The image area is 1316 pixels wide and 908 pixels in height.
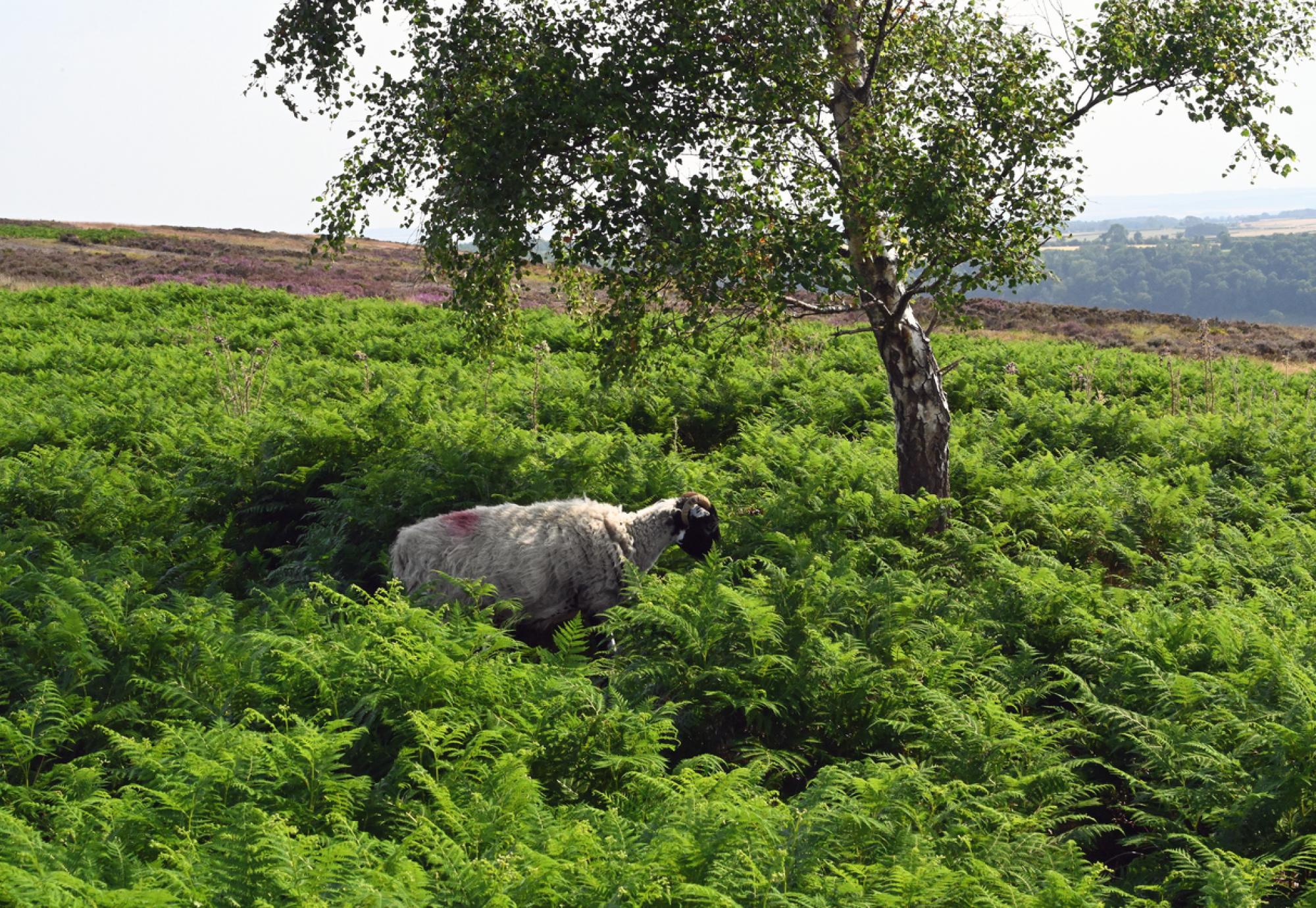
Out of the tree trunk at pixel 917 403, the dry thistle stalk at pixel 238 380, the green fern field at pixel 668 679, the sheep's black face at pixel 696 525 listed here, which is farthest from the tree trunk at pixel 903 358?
the dry thistle stalk at pixel 238 380

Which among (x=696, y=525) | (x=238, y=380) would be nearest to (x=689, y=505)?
(x=696, y=525)

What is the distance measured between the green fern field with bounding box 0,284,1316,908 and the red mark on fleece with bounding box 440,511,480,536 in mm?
913

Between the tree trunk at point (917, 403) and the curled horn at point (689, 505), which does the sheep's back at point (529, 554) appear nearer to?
the curled horn at point (689, 505)

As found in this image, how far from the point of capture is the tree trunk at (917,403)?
39.6 feet

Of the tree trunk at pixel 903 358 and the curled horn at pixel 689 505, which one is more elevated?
the tree trunk at pixel 903 358

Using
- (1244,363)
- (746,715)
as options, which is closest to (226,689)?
(746,715)

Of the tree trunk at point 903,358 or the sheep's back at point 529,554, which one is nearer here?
the sheep's back at point 529,554

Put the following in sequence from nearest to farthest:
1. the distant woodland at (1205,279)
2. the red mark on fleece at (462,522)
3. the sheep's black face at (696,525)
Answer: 1. the red mark on fleece at (462,522)
2. the sheep's black face at (696,525)
3. the distant woodland at (1205,279)

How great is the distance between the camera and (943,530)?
11.8m

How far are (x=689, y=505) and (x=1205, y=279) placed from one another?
170m

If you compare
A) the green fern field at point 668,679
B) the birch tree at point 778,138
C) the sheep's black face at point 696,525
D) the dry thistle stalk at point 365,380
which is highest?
the birch tree at point 778,138

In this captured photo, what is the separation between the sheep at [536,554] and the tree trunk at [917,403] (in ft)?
13.4

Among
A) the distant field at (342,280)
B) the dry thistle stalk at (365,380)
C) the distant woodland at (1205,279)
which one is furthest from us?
the distant woodland at (1205,279)

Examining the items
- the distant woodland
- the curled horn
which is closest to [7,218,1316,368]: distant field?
the curled horn
